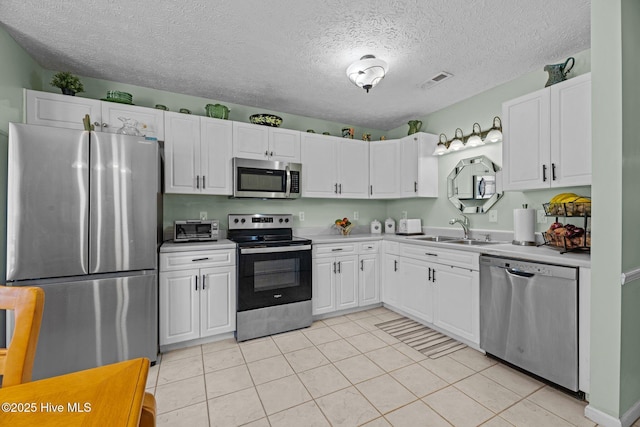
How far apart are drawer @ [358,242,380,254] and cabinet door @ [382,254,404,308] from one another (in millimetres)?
160

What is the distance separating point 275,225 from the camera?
11.8 ft

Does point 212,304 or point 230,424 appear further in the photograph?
point 212,304

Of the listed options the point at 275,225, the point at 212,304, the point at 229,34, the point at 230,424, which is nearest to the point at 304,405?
the point at 230,424

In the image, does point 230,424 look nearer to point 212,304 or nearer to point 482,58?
point 212,304

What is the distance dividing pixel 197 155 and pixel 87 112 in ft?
3.16

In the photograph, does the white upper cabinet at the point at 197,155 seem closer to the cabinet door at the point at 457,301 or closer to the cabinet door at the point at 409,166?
the cabinet door at the point at 409,166

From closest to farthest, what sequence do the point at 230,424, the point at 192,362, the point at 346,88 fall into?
the point at 230,424
the point at 192,362
the point at 346,88

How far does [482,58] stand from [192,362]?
363 cm

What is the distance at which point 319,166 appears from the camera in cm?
369

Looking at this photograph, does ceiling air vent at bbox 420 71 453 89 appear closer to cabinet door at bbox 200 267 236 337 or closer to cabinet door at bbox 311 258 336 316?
cabinet door at bbox 311 258 336 316

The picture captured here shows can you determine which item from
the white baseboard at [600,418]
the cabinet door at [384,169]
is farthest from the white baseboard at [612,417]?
the cabinet door at [384,169]

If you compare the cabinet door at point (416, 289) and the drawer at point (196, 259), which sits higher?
the drawer at point (196, 259)

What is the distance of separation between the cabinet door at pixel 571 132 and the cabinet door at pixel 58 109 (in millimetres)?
3932

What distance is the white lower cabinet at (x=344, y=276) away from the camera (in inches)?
129
